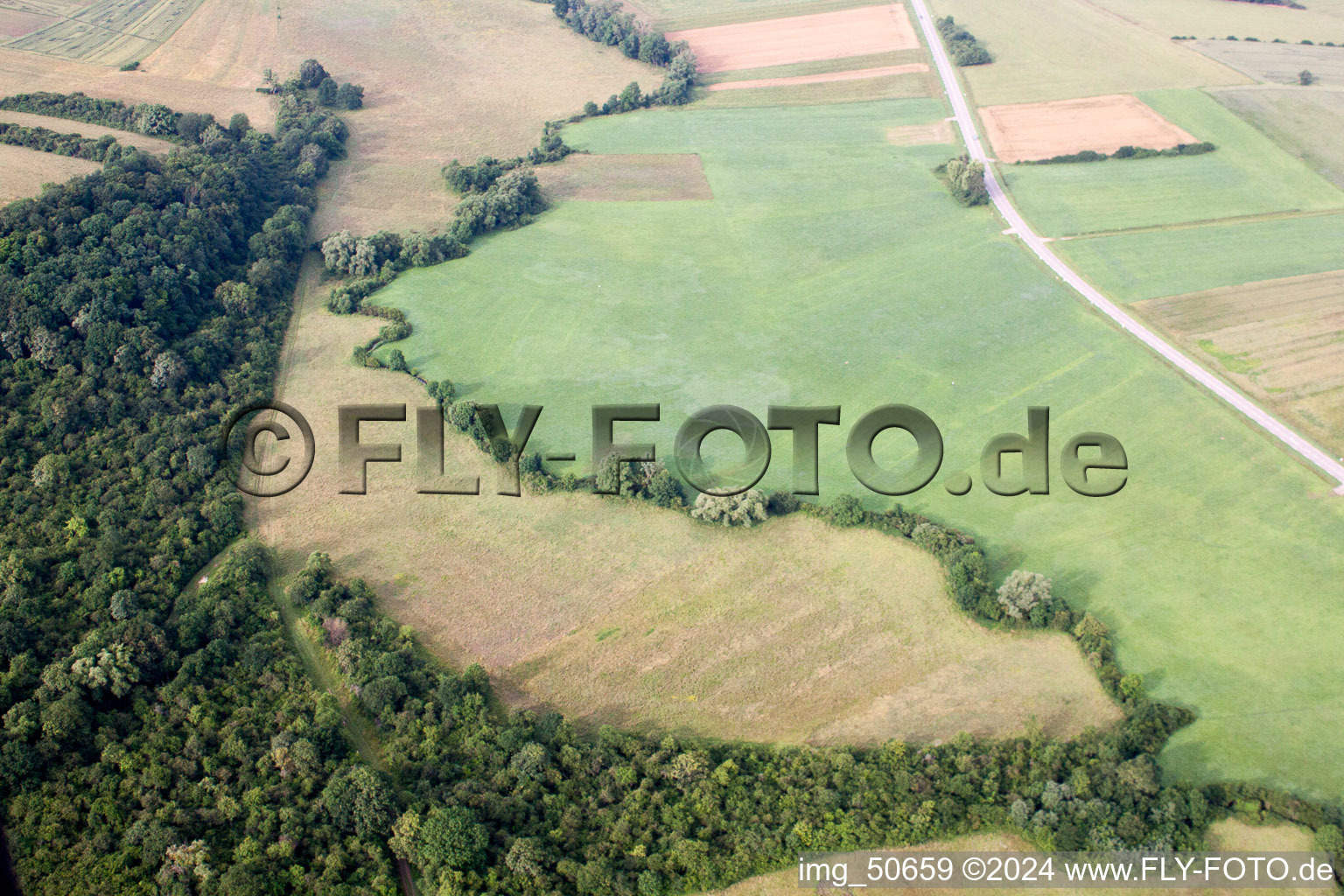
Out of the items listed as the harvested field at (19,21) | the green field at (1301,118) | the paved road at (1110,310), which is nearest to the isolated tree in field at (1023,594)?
the paved road at (1110,310)

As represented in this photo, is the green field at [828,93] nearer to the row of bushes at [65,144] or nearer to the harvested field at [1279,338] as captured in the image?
the harvested field at [1279,338]

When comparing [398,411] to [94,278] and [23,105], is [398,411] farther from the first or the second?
[23,105]

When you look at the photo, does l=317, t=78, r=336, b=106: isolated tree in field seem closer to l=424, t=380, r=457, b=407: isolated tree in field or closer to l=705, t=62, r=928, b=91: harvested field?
l=705, t=62, r=928, b=91: harvested field

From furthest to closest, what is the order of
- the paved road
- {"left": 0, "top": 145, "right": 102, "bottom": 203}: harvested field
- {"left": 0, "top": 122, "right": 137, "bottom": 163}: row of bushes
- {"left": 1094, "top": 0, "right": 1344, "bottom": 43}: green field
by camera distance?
{"left": 1094, "top": 0, "right": 1344, "bottom": 43}: green field
{"left": 0, "top": 122, "right": 137, "bottom": 163}: row of bushes
{"left": 0, "top": 145, "right": 102, "bottom": 203}: harvested field
the paved road

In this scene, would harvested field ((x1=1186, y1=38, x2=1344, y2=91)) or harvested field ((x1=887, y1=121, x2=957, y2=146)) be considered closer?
harvested field ((x1=887, y1=121, x2=957, y2=146))

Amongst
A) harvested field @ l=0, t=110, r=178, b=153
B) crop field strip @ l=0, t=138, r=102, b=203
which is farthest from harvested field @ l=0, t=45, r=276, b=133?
crop field strip @ l=0, t=138, r=102, b=203

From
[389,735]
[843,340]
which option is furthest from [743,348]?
[389,735]
